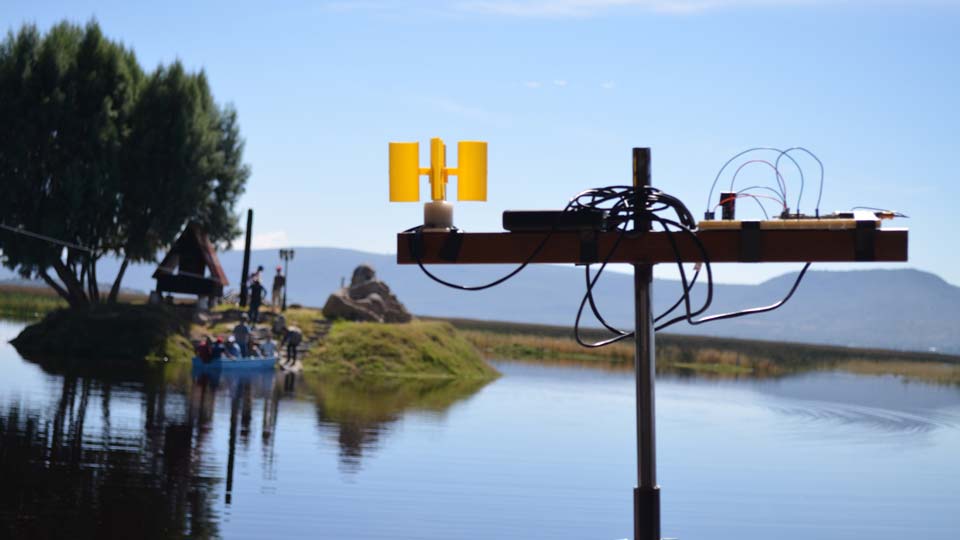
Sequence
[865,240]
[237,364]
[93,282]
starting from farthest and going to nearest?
[93,282] → [237,364] → [865,240]

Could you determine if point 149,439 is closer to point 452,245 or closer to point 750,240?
point 452,245

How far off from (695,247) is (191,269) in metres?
46.7

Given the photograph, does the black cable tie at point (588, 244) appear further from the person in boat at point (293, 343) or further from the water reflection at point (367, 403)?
the person in boat at point (293, 343)

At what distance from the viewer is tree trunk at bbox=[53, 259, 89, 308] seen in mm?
49844

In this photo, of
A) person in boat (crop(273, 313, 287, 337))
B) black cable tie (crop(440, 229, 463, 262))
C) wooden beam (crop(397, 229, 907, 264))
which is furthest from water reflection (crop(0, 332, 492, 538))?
person in boat (crop(273, 313, 287, 337))

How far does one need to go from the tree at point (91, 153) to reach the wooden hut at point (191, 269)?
84 centimetres

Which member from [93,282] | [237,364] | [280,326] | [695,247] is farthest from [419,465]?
[93,282]

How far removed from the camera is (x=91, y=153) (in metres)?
49.7

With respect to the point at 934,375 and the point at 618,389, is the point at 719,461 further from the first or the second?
the point at 934,375

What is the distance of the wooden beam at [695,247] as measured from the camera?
708cm

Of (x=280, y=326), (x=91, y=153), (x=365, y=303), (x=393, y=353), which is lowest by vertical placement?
(x=393, y=353)

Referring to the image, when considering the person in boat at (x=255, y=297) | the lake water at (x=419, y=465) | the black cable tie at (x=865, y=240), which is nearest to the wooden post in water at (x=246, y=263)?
the person in boat at (x=255, y=297)

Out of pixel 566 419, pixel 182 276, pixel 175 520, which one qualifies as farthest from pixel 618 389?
pixel 175 520

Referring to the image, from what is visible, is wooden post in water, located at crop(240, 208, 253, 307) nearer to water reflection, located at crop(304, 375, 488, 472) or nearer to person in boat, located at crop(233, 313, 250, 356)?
person in boat, located at crop(233, 313, 250, 356)
